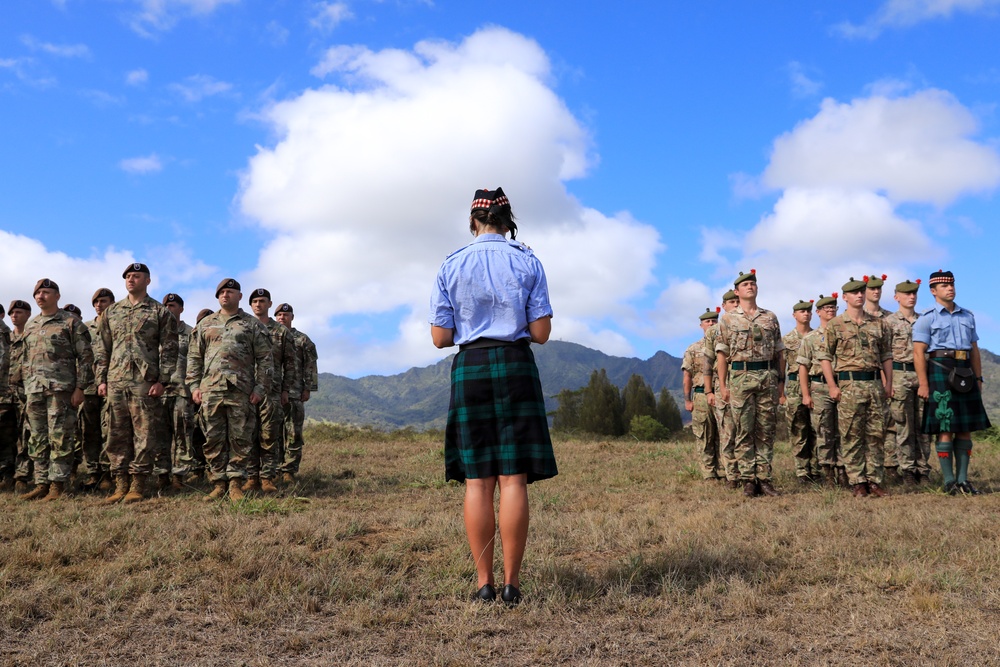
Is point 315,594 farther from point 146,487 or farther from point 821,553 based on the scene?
point 146,487

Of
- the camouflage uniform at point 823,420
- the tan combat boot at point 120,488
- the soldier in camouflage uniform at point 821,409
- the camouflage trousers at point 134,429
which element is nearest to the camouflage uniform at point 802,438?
the soldier in camouflage uniform at point 821,409

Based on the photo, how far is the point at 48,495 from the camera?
829 cm

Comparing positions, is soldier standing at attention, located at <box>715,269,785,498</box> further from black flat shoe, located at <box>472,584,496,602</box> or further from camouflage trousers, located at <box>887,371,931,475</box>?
black flat shoe, located at <box>472,584,496,602</box>

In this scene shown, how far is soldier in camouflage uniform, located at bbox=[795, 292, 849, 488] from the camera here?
8.77m

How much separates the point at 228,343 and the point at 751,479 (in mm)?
5954

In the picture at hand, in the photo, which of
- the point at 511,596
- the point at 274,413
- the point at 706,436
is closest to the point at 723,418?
the point at 706,436

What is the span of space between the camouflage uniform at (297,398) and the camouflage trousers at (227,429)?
5.49 ft

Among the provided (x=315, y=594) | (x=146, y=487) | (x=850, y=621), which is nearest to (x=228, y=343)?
(x=146, y=487)

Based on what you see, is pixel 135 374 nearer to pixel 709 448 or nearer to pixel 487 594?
pixel 487 594

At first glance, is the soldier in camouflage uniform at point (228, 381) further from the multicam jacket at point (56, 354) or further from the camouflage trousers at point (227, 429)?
the multicam jacket at point (56, 354)

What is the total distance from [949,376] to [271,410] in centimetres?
785

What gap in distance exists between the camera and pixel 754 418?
8219 mm

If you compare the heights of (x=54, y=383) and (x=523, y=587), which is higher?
(x=54, y=383)

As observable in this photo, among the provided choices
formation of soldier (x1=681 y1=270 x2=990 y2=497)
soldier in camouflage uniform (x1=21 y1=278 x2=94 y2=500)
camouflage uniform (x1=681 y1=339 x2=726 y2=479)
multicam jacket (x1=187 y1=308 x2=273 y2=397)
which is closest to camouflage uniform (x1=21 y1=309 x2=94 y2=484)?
soldier in camouflage uniform (x1=21 y1=278 x2=94 y2=500)
